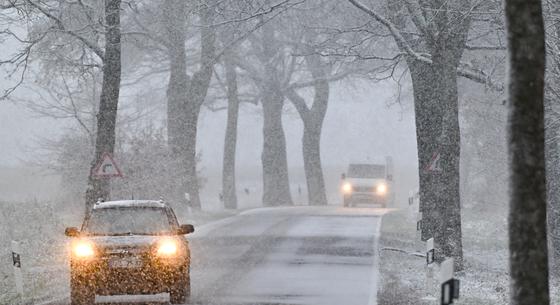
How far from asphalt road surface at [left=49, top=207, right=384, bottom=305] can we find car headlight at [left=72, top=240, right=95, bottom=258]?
105cm

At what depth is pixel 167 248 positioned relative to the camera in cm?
1569

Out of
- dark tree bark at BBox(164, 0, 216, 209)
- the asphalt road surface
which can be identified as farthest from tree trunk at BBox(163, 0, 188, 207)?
the asphalt road surface

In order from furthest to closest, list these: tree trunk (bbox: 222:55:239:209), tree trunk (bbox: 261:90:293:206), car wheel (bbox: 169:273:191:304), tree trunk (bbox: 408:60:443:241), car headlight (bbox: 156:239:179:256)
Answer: tree trunk (bbox: 261:90:293:206), tree trunk (bbox: 222:55:239:209), tree trunk (bbox: 408:60:443:241), car wheel (bbox: 169:273:191:304), car headlight (bbox: 156:239:179:256)

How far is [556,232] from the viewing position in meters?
25.5

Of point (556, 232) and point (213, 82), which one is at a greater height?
point (213, 82)

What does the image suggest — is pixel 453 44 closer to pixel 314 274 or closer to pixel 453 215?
pixel 453 215

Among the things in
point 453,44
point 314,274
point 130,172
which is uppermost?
point 453,44

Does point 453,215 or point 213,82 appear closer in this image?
point 453,215

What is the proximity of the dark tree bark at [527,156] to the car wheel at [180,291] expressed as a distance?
21.2ft

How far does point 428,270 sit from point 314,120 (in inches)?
1455

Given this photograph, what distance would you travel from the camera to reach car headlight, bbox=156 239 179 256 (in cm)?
1557

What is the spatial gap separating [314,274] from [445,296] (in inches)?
420

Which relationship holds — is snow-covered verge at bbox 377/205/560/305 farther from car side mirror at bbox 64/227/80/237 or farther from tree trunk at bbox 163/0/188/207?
tree trunk at bbox 163/0/188/207

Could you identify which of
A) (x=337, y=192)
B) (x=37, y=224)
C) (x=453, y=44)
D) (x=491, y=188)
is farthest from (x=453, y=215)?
(x=337, y=192)
